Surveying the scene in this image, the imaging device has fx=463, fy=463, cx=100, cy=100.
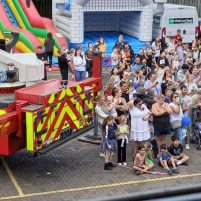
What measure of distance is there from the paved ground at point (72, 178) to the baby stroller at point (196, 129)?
15.5 inches

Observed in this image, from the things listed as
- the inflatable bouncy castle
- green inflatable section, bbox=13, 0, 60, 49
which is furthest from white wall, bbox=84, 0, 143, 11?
green inflatable section, bbox=13, 0, 60, 49

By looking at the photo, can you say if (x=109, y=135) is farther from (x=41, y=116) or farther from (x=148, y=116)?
(x=41, y=116)

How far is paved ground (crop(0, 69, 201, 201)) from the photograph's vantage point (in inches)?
286

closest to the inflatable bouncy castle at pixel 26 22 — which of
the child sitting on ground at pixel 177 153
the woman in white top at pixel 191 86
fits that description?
the woman in white top at pixel 191 86

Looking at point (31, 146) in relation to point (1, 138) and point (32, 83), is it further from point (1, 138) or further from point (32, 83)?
point (32, 83)

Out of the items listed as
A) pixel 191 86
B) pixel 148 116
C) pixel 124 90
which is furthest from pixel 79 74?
pixel 148 116

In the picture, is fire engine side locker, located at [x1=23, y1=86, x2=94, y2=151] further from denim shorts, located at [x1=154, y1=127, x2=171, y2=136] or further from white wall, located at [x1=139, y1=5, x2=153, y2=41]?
white wall, located at [x1=139, y1=5, x2=153, y2=41]

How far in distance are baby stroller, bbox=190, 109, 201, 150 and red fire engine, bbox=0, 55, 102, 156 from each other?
8.58 ft

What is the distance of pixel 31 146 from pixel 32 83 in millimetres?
1463

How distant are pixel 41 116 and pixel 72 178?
Answer: 1.49 meters

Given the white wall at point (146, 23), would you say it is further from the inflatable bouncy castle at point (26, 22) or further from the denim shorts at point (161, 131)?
the denim shorts at point (161, 131)

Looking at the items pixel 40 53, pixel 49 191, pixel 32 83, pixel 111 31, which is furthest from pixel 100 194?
pixel 111 31

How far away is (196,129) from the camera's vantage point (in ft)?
31.5

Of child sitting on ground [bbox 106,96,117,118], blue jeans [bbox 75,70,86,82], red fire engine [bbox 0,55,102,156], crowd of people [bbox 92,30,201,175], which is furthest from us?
blue jeans [bbox 75,70,86,82]
